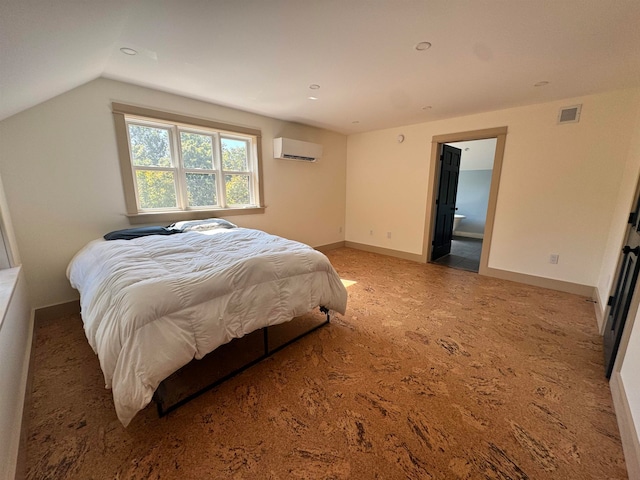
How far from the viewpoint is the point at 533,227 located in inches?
133

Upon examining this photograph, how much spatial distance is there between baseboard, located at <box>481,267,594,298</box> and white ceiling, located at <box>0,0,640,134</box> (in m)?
2.21

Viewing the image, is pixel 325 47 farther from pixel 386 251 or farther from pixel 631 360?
pixel 386 251

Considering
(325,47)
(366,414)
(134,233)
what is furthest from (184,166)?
(366,414)

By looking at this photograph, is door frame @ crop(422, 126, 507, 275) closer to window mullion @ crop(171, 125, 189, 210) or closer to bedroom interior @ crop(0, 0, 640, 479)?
bedroom interior @ crop(0, 0, 640, 479)

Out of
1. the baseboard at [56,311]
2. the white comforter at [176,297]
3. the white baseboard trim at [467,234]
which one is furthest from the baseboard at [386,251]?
the baseboard at [56,311]

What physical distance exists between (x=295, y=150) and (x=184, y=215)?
196cm

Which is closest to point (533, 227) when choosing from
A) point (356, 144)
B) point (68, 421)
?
point (356, 144)

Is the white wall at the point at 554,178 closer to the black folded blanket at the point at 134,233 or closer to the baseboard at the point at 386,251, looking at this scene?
the baseboard at the point at 386,251

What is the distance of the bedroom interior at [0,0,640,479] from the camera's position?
1.28 m

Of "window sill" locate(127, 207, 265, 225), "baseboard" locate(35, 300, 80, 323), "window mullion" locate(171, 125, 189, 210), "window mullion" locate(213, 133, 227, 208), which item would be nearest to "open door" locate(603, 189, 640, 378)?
"window sill" locate(127, 207, 265, 225)

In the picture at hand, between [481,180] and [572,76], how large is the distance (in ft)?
15.6

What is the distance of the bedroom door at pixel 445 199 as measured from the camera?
433 centimetres

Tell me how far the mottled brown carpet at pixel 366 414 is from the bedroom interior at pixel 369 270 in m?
0.01

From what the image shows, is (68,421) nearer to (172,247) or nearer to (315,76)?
(172,247)
